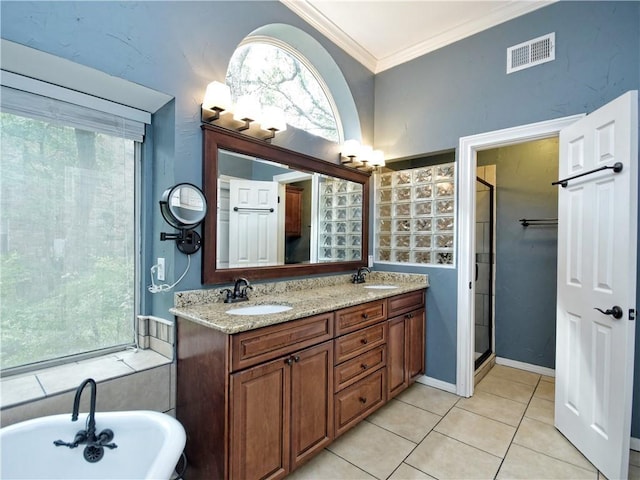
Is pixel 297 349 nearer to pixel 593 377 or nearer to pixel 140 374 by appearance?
pixel 140 374

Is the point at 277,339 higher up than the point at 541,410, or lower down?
higher up

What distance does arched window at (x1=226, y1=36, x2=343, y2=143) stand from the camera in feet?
7.38

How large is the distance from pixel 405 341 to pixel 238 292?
55.9 inches

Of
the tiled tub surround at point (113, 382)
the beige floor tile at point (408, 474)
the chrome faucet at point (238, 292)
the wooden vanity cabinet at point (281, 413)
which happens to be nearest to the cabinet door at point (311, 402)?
the wooden vanity cabinet at point (281, 413)

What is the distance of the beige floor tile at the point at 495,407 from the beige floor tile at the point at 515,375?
1.61ft

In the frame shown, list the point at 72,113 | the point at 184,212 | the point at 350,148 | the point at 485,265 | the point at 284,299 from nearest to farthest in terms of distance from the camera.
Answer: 1. the point at 72,113
2. the point at 184,212
3. the point at 284,299
4. the point at 350,148
5. the point at 485,265

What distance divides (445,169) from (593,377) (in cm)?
176

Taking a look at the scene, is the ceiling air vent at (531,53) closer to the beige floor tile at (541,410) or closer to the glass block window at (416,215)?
the glass block window at (416,215)

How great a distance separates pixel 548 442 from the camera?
202cm

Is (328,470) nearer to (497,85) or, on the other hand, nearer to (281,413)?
(281,413)

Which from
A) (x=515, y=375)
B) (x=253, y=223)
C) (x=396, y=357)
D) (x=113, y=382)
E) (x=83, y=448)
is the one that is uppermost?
(x=253, y=223)

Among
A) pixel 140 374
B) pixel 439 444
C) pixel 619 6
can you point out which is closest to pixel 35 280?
pixel 140 374

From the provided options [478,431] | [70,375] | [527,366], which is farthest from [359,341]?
[527,366]

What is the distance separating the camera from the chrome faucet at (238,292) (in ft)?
6.17
